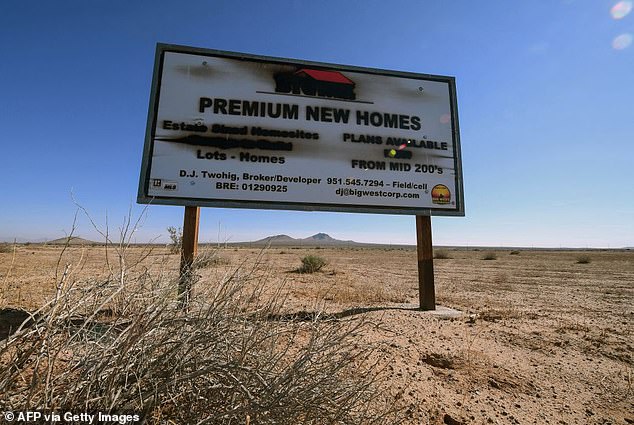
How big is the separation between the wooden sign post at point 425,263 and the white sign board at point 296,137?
0.92 ft

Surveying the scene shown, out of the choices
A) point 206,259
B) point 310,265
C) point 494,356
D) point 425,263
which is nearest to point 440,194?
point 425,263

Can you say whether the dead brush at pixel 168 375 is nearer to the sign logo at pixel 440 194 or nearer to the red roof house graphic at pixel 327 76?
the sign logo at pixel 440 194

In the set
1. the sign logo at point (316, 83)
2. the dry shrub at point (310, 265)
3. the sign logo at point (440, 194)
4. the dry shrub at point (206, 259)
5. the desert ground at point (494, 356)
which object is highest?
the sign logo at point (316, 83)

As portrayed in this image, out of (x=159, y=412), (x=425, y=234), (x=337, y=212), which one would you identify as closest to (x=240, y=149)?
(x=337, y=212)

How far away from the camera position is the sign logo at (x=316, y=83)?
508cm

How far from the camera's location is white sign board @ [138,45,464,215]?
4.52 m

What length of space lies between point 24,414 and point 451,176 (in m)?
5.61

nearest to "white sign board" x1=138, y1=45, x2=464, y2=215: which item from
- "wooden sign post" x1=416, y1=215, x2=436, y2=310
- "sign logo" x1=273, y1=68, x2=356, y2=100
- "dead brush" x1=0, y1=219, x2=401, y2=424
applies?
"sign logo" x1=273, y1=68, x2=356, y2=100

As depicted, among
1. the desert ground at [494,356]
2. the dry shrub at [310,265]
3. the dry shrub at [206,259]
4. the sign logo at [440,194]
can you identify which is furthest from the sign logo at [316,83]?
the dry shrub at [310,265]

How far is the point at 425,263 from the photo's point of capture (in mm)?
5223

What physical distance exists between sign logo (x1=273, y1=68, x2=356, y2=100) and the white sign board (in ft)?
0.06

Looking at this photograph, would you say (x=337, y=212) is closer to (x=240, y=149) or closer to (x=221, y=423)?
(x=240, y=149)

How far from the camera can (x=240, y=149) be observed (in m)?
4.66

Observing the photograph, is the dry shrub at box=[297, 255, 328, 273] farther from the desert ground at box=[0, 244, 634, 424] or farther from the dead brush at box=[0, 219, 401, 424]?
the dead brush at box=[0, 219, 401, 424]
